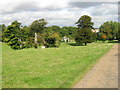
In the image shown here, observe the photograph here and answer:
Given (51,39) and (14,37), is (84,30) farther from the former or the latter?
(14,37)

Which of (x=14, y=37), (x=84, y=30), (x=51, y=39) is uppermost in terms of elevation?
(x=84, y=30)

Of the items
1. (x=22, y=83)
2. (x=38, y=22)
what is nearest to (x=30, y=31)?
(x=38, y=22)

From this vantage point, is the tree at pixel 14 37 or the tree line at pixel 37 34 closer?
the tree at pixel 14 37

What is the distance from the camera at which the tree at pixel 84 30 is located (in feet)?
166

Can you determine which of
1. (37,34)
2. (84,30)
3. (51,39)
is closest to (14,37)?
(37,34)

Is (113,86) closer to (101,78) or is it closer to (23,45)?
(101,78)

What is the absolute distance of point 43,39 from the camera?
44.8 m

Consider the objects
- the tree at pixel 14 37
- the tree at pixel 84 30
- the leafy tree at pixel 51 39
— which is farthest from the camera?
the tree at pixel 84 30

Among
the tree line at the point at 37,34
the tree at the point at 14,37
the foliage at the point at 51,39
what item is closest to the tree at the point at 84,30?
the tree line at the point at 37,34

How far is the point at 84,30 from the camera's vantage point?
50469mm

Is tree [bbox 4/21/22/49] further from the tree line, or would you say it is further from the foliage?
the foliage

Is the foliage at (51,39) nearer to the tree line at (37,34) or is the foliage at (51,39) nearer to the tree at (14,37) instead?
the tree line at (37,34)

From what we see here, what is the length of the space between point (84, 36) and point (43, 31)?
13108 mm

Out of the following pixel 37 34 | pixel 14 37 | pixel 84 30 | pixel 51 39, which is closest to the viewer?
pixel 14 37
